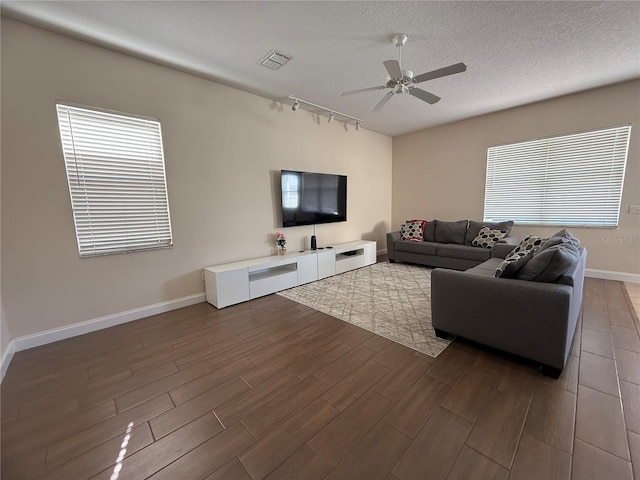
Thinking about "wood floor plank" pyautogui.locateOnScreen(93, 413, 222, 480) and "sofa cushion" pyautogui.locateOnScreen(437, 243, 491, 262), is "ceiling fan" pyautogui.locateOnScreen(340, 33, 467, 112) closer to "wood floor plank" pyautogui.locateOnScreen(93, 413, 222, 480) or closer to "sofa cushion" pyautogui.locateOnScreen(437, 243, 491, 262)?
"sofa cushion" pyautogui.locateOnScreen(437, 243, 491, 262)

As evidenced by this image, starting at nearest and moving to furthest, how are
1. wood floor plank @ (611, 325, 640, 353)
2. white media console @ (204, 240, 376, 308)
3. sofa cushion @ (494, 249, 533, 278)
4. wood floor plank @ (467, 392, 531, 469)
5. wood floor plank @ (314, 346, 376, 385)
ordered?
wood floor plank @ (467, 392, 531, 469) → wood floor plank @ (314, 346, 376, 385) → sofa cushion @ (494, 249, 533, 278) → wood floor plank @ (611, 325, 640, 353) → white media console @ (204, 240, 376, 308)

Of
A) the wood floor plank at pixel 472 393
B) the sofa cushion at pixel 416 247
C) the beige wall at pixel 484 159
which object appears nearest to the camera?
the wood floor plank at pixel 472 393

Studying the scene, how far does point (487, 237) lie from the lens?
4352 millimetres

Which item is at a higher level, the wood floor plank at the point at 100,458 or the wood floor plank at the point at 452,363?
the wood floor plank at the point at 452,363

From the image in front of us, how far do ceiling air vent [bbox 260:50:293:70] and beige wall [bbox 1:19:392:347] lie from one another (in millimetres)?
868

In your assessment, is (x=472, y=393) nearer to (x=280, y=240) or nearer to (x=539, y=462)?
(x=539, y=462)

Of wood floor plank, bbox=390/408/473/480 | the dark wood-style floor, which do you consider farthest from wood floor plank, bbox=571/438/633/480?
wood floor plank, bbox=390/408/473/480

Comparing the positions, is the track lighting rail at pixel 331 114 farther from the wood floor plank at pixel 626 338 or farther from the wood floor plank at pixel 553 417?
the wood floor plank at pixel 626 338

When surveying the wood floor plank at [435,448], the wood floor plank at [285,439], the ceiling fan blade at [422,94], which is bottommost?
the wood floor plank at [285,439]

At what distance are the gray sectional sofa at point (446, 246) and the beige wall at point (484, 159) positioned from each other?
0.56 m

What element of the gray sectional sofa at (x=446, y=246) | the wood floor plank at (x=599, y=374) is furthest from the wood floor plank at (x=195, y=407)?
the gray sectional sofa at (x=446, y=246)

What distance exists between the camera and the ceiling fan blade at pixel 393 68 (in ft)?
7.30

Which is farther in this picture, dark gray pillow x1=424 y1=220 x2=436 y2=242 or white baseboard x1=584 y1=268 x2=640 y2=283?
dark gray pillow x1=424 y1=220 x2=436 y2=242

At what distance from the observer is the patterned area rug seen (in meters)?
2.46
